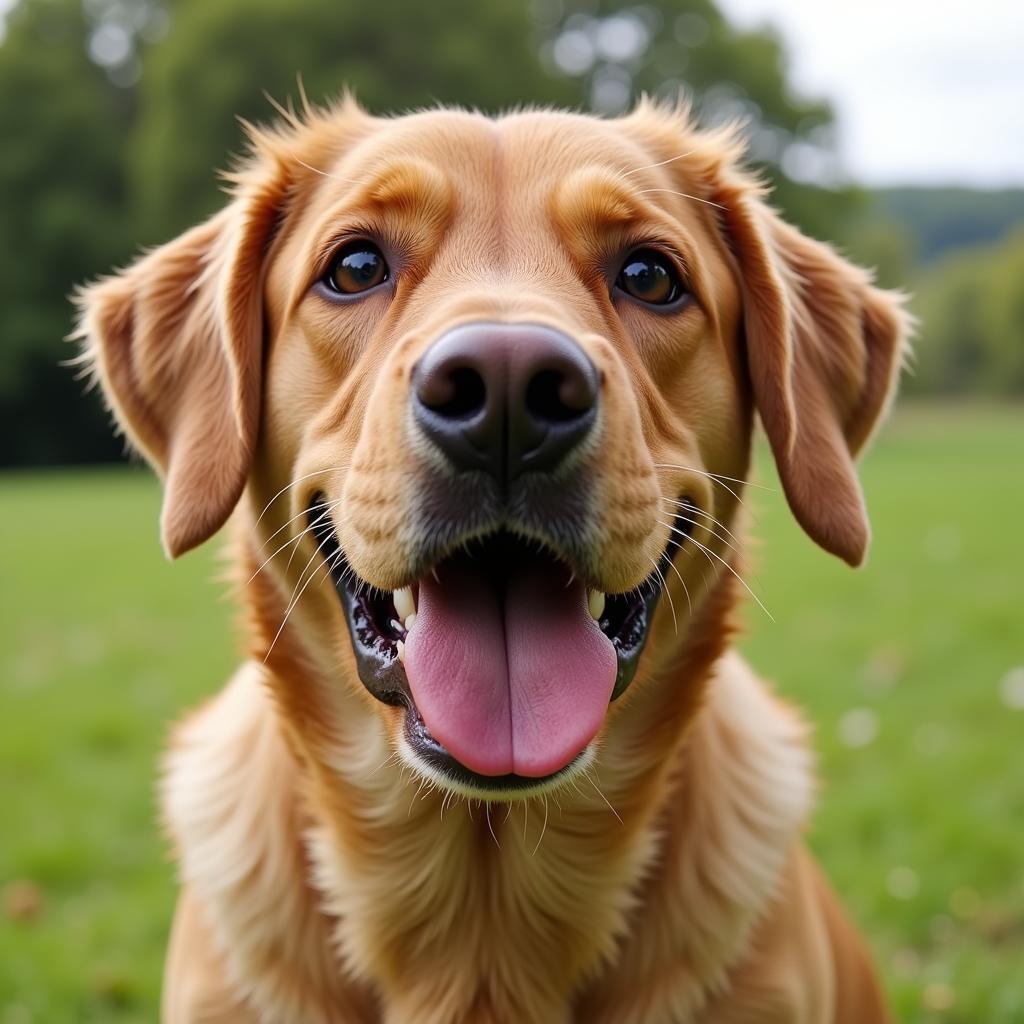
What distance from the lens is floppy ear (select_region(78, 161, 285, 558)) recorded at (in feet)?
9.39

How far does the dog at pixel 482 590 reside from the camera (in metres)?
2.40

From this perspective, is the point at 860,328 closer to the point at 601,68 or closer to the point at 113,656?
the point at 113,656

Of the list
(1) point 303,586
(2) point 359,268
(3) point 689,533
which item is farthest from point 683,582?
(2) point 359,268

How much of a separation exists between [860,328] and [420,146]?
1318 mm

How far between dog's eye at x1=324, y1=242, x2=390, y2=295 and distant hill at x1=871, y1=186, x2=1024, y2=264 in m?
126

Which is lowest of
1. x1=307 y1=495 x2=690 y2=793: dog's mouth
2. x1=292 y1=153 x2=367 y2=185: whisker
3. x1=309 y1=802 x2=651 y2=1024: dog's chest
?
x1=309 y1=802 x2=651 y2=1024: dog's chest

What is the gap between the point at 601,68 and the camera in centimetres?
4394

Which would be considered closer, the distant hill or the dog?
the dog

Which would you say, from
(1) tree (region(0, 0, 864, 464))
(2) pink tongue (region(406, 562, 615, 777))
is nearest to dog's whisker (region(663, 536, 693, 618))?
(2) pink tongue (region(406, 562, 615, 777))

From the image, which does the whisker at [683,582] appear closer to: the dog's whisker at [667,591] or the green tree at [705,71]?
the dog's whisker at [667,591]

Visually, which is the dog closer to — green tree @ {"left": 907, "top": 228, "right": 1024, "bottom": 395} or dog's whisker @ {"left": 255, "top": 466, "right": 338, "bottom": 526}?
dog's whisker @ {"left": 255, "top": 466, "right": 338, "bottom": 526}

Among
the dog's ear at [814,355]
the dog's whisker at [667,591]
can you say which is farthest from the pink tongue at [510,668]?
the dog's ear at [814,355]

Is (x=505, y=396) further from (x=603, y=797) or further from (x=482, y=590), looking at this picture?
(x=603, y=797)

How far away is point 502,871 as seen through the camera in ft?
9.23
